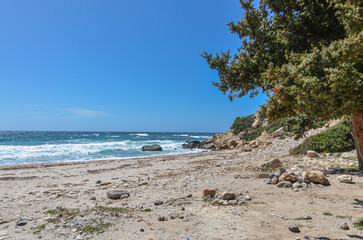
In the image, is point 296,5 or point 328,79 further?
point 296,5

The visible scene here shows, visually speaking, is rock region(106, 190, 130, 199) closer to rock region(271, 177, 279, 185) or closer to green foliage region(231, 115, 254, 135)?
rock region(271, 177, 279, 185)

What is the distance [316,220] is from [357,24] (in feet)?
14.2

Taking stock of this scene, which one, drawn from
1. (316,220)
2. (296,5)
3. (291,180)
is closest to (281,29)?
(296,5)

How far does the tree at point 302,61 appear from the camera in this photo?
4.68m

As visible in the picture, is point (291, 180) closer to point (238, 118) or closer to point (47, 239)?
point (47, 239)

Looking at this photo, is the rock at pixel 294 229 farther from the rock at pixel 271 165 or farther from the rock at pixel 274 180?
the rock at pixel 271 165

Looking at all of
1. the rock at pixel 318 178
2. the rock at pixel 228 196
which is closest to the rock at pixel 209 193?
the rock at pixel 228 196

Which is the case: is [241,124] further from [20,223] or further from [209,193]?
[20,223]

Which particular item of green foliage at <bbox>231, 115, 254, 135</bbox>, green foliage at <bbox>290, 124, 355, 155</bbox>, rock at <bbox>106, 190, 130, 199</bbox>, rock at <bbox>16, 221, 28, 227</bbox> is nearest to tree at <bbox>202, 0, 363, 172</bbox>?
green foliage at <bbox>290, 124, 355, 155</bbox>

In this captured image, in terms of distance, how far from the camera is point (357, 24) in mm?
5020

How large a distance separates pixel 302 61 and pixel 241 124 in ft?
146

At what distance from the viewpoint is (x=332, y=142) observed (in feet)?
44.5

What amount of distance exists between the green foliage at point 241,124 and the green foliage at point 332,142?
30350 millimetres

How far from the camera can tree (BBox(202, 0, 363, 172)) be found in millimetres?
4684
